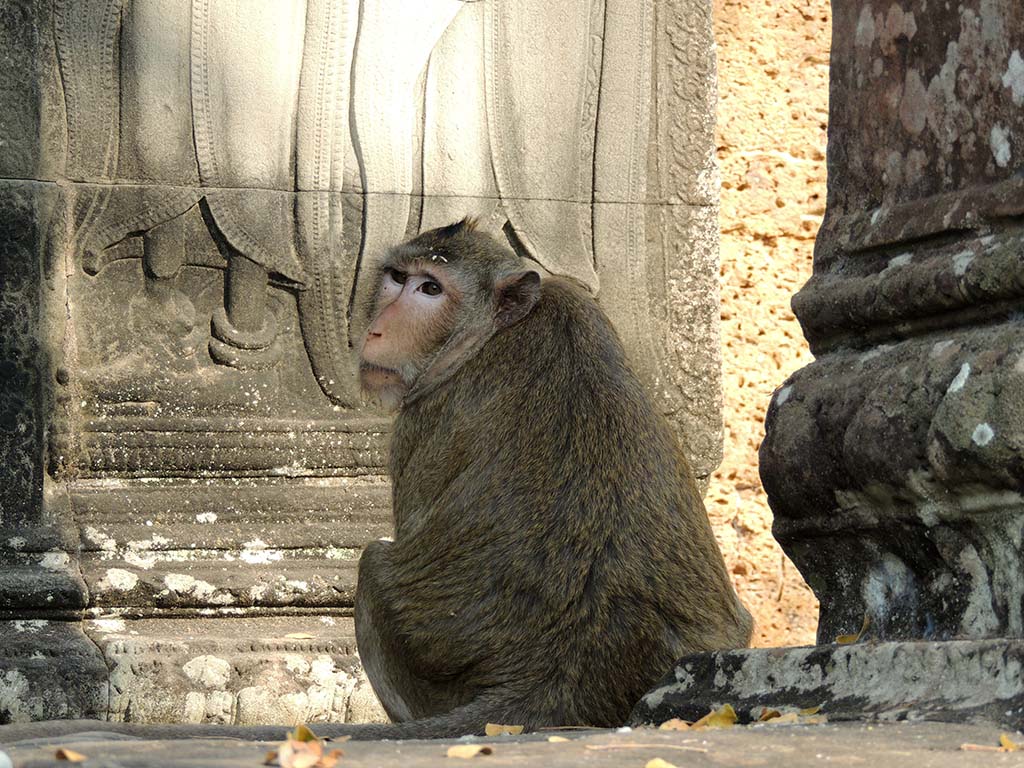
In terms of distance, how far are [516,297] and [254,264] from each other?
6.41ft

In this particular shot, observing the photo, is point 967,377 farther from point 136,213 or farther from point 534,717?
point 136,213

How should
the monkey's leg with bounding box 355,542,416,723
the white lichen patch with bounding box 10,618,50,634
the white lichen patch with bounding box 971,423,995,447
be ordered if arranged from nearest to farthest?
1. the white lichen patch with bounding box 971,423,995,447
2. the monkey's leg with bounding box 355,542,416,723
3. the white lichen patch with bounding box 10,618,50,634

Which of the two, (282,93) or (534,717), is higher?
(282,93)

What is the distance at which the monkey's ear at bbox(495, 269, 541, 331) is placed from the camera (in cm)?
367

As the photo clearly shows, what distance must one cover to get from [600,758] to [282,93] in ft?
12.4

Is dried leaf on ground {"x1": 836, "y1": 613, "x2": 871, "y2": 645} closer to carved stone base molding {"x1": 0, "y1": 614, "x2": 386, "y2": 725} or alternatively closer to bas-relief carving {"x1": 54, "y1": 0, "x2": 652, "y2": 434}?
carved stone base molding {"x1": 0, "y1": 614, "x2": 386, "y2": 725}

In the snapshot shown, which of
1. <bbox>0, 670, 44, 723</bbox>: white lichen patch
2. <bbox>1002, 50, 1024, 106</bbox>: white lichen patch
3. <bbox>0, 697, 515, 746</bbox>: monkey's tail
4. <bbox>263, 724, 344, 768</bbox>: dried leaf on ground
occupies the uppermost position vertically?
<bbox>1002, 50, 1024, 106</bbox>: white lichen patch

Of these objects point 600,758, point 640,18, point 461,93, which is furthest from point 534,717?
point 640,18

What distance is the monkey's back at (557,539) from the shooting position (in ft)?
10.5

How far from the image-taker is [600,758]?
6.95 ft

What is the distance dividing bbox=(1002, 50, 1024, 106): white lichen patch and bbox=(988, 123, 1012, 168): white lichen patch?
6 cm

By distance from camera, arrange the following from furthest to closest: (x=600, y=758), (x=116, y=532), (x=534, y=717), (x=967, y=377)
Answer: (x=116, y=532), (x=534, y=717), (x=967, y=377), (x=600, y=758)

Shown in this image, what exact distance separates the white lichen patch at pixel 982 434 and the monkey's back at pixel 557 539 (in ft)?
2.88

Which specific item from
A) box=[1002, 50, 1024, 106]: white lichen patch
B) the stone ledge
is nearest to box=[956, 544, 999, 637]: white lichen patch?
the stone ledge
